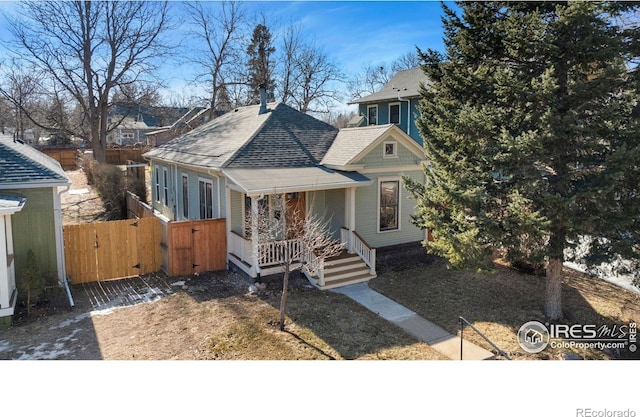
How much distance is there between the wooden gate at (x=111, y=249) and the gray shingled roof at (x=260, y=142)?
261 cm

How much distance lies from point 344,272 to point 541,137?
587 cm

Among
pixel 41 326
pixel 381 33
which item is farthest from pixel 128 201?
pixel 381 33

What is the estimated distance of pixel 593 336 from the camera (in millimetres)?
8828

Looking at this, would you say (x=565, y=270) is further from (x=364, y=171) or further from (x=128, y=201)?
(x=128, y=201)

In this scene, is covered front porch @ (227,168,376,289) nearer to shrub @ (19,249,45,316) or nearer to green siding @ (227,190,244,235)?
green siding @ (227,190,244,235)

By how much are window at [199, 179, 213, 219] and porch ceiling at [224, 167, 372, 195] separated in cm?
187

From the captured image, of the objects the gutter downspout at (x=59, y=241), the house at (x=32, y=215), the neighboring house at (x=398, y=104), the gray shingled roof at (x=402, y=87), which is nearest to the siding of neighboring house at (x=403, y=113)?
the neighboring house at (x=398, y=104)

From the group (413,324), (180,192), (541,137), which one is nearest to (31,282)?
(180,192)

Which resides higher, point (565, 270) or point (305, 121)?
point (305, 121)

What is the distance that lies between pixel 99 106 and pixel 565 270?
26325mm

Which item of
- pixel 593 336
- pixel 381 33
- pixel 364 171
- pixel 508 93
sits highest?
pixel 381 33

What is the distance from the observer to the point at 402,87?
25.3 metres

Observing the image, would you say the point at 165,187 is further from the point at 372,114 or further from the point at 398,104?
the point at 372,114
